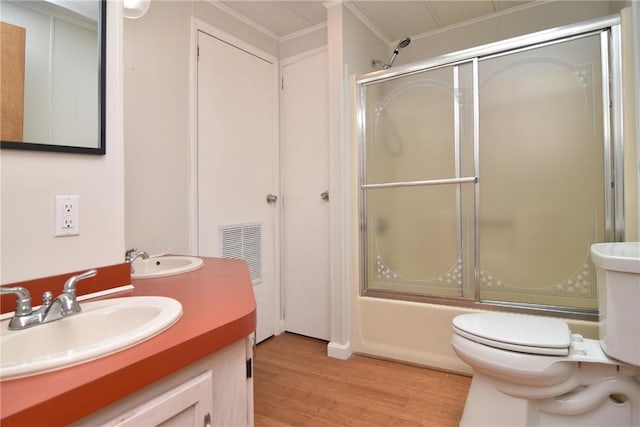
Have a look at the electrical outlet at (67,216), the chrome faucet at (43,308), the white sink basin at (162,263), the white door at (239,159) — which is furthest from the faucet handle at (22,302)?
the white door at (239,159)

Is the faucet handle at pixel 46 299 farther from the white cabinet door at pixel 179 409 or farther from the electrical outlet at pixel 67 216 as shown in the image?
the white cabinet door at pixel 179 409

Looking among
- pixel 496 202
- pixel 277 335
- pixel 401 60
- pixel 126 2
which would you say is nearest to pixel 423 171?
pixel 496 202

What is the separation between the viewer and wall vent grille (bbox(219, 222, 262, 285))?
2271 millimetres

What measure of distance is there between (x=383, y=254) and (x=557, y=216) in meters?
1.05

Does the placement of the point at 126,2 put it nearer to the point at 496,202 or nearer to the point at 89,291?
the point at 89,291

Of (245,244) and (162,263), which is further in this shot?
(245,244)

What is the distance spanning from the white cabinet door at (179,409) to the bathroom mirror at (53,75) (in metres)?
0.71

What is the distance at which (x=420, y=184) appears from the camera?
2.22 meters

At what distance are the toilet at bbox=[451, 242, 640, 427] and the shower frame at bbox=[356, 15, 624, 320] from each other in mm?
408

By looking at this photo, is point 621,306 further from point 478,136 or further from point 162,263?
point 162,263

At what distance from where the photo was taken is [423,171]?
2.26 metres

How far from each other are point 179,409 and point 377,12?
8.75 feet

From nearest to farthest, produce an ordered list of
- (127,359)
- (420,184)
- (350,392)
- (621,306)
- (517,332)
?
(127,359) < (621,306) < (517,332) < (350,392) < (420,184)

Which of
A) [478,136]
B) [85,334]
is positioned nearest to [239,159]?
[478,136]
